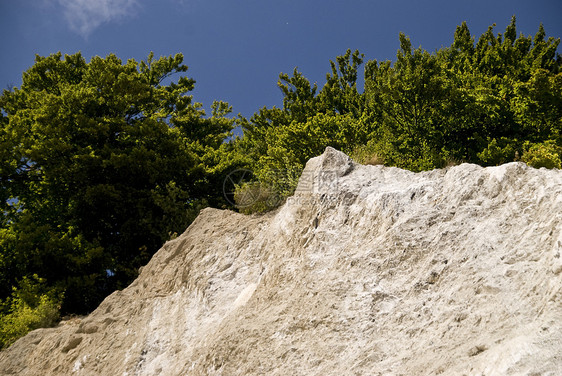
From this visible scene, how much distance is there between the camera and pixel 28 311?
40.2ft

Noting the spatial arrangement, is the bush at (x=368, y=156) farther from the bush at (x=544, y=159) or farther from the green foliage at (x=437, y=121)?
the bush at (x=544, y=159)

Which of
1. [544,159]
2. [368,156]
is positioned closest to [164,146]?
[368,156]

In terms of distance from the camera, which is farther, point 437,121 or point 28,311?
point 437,121

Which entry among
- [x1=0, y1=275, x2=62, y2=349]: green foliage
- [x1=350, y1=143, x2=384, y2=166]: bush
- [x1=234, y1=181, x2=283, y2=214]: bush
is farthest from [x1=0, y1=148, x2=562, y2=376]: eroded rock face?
[x1=350, y1=143, x2=384, y2=166]: bush

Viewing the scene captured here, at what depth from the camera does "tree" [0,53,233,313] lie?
16.1m

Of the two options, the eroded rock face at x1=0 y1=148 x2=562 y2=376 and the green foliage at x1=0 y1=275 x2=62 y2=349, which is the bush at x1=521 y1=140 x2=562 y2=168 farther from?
the green foliage at x1=0 y1=275 x2=62 y2=349

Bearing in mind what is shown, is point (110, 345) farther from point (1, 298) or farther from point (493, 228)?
point (1, 298)

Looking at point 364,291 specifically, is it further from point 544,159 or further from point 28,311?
point 28,311

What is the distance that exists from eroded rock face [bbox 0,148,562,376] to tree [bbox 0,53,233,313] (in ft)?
24.4

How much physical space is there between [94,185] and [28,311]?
6.65 metres

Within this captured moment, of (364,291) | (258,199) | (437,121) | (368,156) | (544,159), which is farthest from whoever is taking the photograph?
(437,121)

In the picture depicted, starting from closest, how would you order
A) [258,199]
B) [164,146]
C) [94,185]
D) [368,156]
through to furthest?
[368,156] → [258,199] → [94,185] → [164,146]

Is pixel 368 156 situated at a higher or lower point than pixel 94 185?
lower

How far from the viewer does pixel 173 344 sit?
7195 millimetres
